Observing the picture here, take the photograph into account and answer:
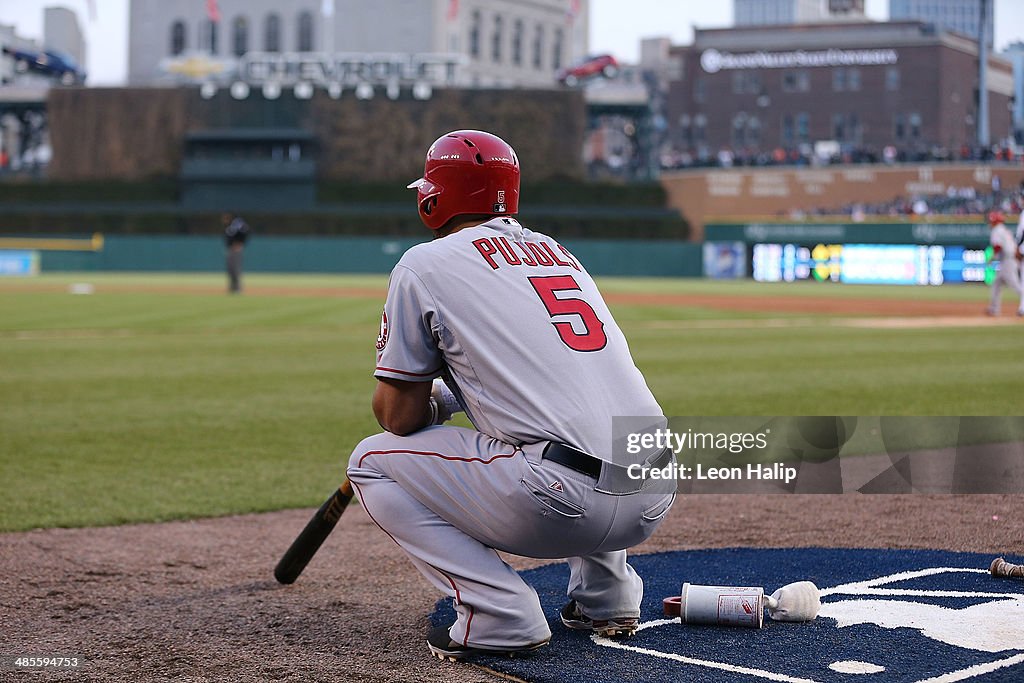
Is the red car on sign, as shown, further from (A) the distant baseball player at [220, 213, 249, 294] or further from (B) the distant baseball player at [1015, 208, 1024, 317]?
(B) the distant baseball player at [1015, 208, 1024, 317]

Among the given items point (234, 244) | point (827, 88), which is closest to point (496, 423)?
point (234, 244)

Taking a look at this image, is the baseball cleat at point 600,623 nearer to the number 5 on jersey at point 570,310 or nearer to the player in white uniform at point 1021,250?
the number 5 on jersey at point 570,310

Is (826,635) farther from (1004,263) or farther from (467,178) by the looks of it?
(1004,263)

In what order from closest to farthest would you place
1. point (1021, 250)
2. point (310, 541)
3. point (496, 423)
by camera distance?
point (496, 423), point (310, 541), point (1021, 250)

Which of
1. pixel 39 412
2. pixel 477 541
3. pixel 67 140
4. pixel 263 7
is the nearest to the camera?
pixel 477 541

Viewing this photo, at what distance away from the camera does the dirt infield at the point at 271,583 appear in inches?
145

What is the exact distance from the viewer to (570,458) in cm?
348

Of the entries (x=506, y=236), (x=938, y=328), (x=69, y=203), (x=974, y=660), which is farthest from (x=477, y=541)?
(x=69, y=203)

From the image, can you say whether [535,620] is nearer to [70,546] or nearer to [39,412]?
[70,546]

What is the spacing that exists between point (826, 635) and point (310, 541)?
6.50 feet

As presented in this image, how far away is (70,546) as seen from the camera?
5.43 metres

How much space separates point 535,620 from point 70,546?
2722mm

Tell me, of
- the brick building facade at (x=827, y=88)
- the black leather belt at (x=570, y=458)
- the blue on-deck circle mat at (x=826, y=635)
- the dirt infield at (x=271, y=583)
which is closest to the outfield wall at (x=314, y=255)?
the brick building facade at (x=827, y=88)

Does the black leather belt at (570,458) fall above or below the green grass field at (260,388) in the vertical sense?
above
